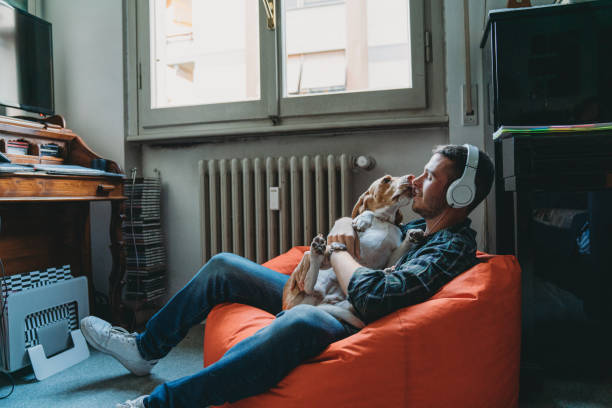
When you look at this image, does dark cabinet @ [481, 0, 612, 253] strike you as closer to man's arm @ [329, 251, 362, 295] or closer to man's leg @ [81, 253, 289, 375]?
man's arm @ [329, 251, 362, 295]

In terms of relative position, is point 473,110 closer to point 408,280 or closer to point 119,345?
point 408,280

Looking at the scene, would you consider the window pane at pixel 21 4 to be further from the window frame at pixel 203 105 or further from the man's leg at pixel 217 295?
the man's leg at pixel 217 295

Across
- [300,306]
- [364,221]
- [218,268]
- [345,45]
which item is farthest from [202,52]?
[300,306]

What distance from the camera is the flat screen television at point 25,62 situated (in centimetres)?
181

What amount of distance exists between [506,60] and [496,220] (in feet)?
1.85

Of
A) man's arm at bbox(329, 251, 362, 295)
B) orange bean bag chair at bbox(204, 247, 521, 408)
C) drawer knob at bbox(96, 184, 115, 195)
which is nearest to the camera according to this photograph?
orange bean bag chair at bbox(204, 247, 521, 408)

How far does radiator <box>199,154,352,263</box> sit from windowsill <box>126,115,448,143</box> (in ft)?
0.51

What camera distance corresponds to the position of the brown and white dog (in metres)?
1.10

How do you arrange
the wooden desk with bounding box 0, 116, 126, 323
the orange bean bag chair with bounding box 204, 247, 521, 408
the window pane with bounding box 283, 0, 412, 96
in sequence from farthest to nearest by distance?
the window pane with bounding box 283, 0, 412, 96, the wooden desk with bounding box 0, 116, 126, 323, the orange bean bag chair with bounding box 204, 247, 521, 408

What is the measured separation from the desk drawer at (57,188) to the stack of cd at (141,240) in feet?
0.76

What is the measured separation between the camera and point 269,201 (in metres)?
1.96

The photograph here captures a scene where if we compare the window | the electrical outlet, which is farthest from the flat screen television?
the electrical outlet

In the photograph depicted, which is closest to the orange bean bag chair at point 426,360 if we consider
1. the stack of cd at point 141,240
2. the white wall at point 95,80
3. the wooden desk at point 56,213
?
the wooden desk at point 56,213

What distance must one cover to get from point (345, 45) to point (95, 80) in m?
1.48
